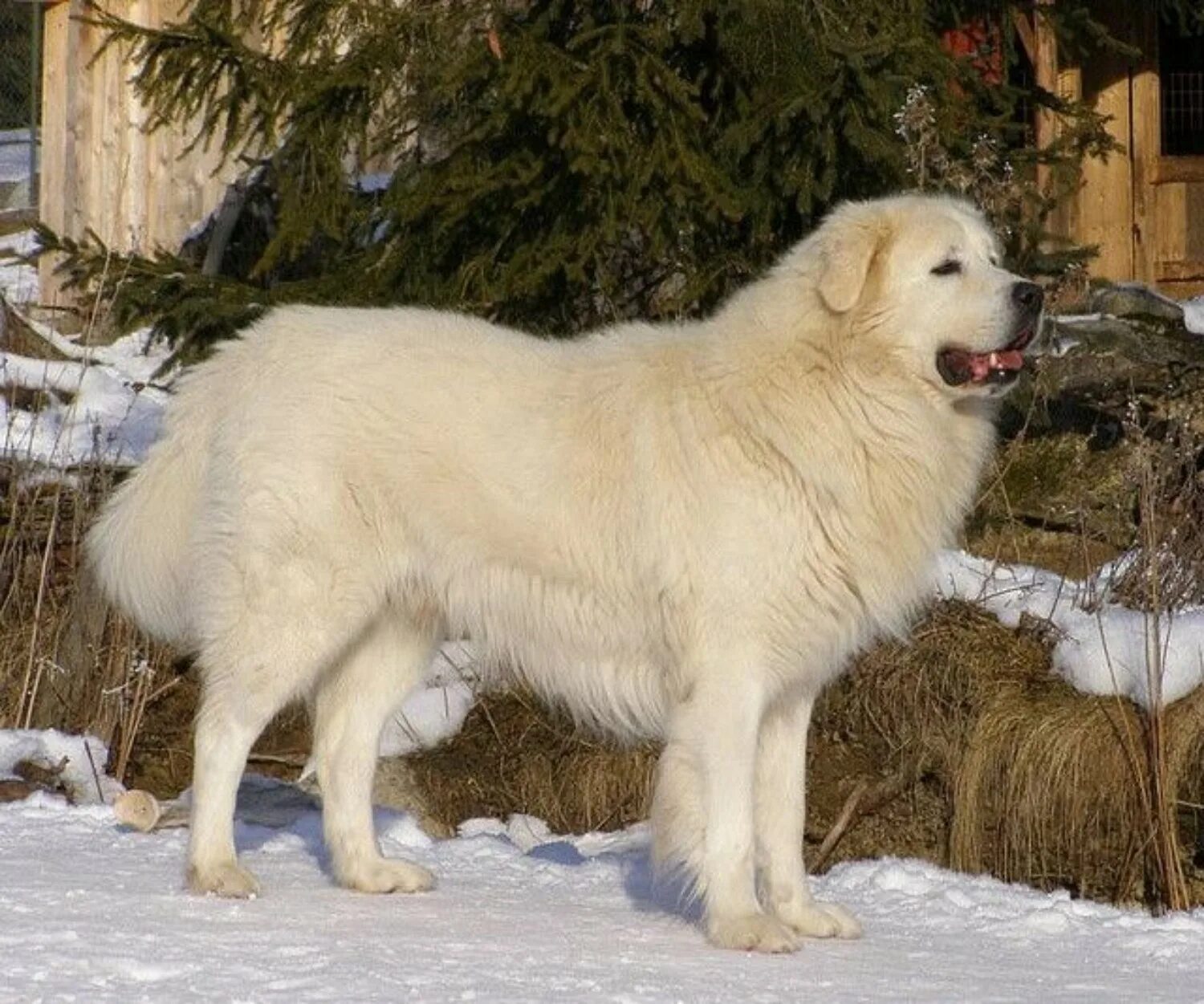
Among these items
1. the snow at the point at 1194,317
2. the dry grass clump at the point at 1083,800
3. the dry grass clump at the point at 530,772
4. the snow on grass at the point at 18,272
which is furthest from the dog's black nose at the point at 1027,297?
the snow on grass at the point at 18,272

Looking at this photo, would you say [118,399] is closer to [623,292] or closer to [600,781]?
[623,292]

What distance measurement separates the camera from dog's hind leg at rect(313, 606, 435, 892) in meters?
5.40

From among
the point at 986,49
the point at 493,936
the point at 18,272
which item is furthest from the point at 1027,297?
the point at 18,272

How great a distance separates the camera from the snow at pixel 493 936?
13.6 feet

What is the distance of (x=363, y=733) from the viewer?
5535 mm

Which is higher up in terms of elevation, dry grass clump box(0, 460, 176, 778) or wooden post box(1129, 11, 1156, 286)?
wooden post box(1129, 11, 1156, 286)

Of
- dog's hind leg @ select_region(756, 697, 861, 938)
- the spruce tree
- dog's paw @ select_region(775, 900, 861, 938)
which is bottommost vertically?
dog's paw @ select_region(775, 900, 861, 938)

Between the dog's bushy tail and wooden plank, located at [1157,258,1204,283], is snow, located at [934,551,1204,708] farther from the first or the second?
wooden plank, located at [1157,258,1204,283]

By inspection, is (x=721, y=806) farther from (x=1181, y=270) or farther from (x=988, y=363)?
(x=1181, y=270)

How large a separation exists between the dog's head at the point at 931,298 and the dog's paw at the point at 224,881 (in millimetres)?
2050

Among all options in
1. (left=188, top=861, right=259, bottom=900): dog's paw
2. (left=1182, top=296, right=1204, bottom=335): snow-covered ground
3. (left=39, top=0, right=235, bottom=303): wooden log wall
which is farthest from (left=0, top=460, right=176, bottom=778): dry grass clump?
(left=39, top=0, right=235, bottom=303): wooden log wall

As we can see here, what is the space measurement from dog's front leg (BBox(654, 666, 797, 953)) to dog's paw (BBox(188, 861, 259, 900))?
1.05 metres

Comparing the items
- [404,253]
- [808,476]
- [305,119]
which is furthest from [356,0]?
[808,476]

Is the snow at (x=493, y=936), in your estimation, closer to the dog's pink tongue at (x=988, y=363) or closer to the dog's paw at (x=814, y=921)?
the dog's paw at (x=814, y=921)
